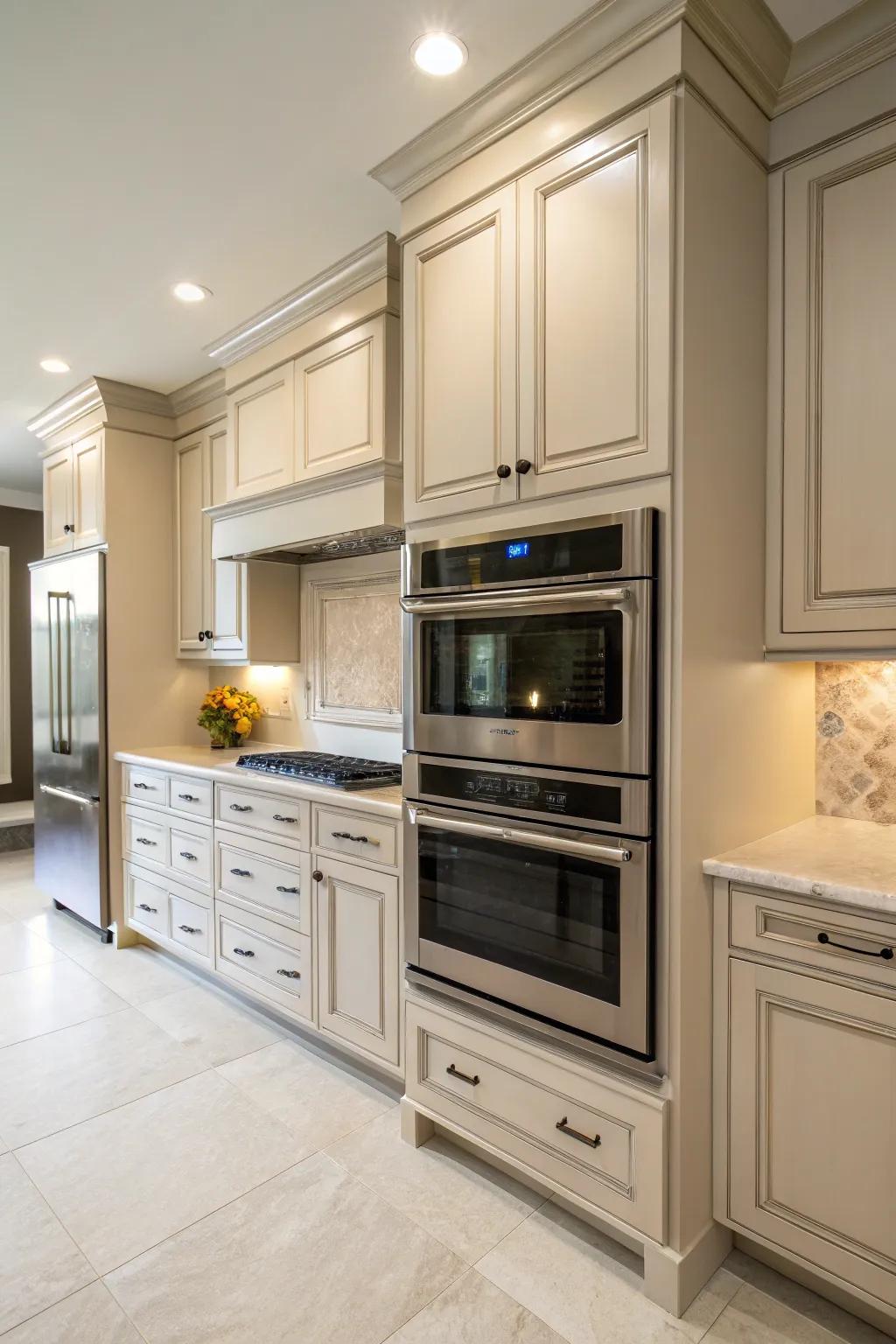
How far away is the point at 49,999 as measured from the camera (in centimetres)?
312

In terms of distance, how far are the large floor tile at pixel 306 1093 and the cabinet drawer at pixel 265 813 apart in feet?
2.48

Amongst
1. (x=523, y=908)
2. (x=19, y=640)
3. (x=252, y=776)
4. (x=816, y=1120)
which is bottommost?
(x=816, y=1120)

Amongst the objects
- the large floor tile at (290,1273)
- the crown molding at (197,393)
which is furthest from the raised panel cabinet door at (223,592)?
the large floor tile at (290,1273)

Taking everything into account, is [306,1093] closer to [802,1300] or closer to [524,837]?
[524,837]

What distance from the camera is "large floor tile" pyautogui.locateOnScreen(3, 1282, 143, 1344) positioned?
155 centimetres

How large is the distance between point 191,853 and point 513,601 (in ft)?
6.90

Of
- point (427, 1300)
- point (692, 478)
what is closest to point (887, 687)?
point (692, 478)

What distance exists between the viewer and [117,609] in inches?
145

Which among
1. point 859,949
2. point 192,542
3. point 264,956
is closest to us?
point 859,949

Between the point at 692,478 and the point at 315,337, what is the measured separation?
5.56 feet

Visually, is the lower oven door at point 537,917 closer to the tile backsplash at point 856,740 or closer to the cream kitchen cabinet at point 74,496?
the tile backsplash at point 856,740

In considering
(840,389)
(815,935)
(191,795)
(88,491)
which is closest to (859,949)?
(815,935)

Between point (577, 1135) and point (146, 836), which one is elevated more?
point (146, 836)

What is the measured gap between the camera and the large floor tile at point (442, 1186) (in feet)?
6.03
